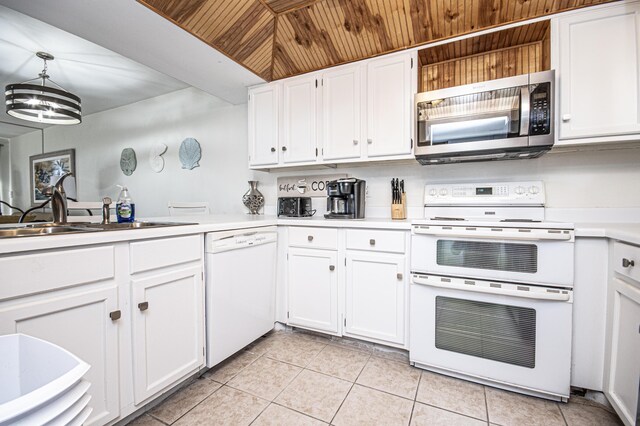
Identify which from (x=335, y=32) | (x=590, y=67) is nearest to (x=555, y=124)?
(x=590, y=67)

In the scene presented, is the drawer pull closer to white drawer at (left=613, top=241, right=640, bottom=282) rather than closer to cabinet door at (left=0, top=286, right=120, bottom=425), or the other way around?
white drawer at (left=613, top=241, right=640, bottom=282)

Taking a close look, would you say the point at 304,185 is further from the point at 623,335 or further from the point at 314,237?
the point at 623,335

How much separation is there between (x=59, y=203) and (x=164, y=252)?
765 millimetres

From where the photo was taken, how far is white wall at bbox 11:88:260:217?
3.26 metres

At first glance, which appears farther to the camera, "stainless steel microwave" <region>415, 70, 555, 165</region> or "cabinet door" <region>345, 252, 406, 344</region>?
"cabinet door" <region>345, 252, 406, 344</region>

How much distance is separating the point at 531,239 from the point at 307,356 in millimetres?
1574

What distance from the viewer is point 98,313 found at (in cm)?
117

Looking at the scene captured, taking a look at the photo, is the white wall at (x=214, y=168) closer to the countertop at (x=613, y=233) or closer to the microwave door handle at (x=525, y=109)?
the microwave door handle at (x=525, y=109)

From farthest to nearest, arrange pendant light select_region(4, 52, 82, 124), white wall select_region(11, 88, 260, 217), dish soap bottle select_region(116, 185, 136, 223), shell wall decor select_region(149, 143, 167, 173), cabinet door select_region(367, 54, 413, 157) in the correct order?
shell wall decor select_region(149, 143, 167, 173), white wall select_region(11, 88, 260, 217), pendant light select_region(4, 52, 82, 124), cabinet door select_region(367, 54, 413, 157), dish soap bottle select_region(116, 185, 136, 223)

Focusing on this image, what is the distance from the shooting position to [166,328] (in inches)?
56.9

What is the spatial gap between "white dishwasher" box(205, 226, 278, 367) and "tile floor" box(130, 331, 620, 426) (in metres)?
0.20

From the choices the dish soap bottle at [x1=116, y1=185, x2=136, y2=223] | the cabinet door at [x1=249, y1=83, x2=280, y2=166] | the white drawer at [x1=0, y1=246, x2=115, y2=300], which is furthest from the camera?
the cabinet door at [x1=249, y1=83, x2=280, y2=166]

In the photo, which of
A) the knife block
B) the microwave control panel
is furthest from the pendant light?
the microwave control panel

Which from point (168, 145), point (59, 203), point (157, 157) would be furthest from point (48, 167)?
point (59, 203)
